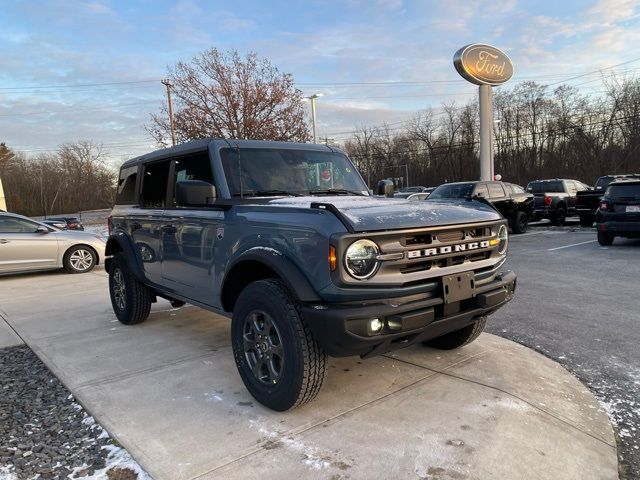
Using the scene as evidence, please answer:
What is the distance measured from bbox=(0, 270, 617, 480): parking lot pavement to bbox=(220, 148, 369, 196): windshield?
1.56 m

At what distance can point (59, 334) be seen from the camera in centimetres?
548

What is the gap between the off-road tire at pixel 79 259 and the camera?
10930mm

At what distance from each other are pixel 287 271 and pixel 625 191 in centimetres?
1046

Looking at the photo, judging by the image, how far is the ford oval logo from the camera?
18250 millimetres

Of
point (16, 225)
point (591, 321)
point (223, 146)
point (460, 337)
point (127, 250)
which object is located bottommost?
point (591, 321)

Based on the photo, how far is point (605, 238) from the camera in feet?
37.0

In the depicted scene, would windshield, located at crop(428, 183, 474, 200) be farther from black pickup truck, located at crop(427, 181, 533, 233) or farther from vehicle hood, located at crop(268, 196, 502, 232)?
vehicle hood, located at crop(268, 196, 502, 232)

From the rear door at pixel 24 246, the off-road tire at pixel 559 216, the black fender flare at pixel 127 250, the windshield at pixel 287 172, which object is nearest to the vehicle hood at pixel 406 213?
the windshield at pixel 287 172

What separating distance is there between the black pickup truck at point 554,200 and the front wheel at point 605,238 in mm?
5924

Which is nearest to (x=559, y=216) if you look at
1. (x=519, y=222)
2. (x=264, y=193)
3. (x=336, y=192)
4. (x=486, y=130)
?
(x=519, y=222)

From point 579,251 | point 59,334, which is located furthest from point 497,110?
point 59,334

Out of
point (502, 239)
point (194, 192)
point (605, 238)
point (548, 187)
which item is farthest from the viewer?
point (548, 187)

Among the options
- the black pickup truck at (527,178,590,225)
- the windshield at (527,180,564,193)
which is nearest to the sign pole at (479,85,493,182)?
the windshield at (527,180,564,193)

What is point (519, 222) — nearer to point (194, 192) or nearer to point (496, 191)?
point (496, 191)
